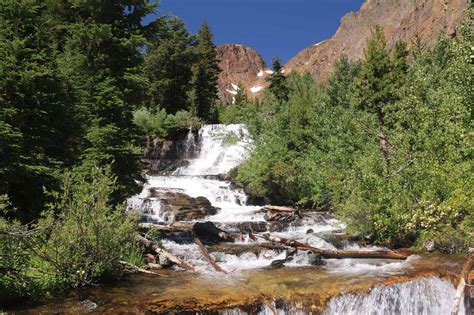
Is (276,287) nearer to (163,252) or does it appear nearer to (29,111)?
(163,252)

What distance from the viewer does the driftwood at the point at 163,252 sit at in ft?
34.7

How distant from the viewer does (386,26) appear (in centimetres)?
10719

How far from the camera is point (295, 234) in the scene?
1631 cm

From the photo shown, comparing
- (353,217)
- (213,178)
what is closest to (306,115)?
Result: (213,178)

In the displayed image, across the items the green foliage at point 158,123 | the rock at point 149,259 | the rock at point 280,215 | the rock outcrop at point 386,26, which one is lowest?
the rock at point 149,259

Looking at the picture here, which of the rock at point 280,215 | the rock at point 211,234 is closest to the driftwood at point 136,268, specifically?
the rock at point 211,234

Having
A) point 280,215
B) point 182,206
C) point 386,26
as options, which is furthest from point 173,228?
point 386,26

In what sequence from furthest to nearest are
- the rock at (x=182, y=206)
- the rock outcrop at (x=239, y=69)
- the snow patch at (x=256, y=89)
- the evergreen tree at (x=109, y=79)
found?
the rock outcrop at (x=239, y=69) → the snow patch at (x=256, y=89) → the rock at (x=182, y=206) → the evergreen tree at (x=109, y=79)

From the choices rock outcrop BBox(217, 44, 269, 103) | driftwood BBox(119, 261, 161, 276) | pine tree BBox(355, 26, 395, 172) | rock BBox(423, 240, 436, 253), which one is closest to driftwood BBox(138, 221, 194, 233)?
driftwood BBox(119, 261, 161, 276)

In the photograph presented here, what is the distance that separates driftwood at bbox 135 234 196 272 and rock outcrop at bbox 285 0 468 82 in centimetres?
6757

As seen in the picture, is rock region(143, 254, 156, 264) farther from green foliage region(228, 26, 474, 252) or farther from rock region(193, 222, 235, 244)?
green foliage region(228, 26, 474, 252)

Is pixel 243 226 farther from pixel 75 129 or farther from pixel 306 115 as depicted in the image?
pixel 306 115

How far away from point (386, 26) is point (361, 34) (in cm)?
1292

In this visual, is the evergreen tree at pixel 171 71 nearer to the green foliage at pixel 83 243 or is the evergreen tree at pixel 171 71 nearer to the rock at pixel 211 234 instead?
the rock at pixel 211 234
